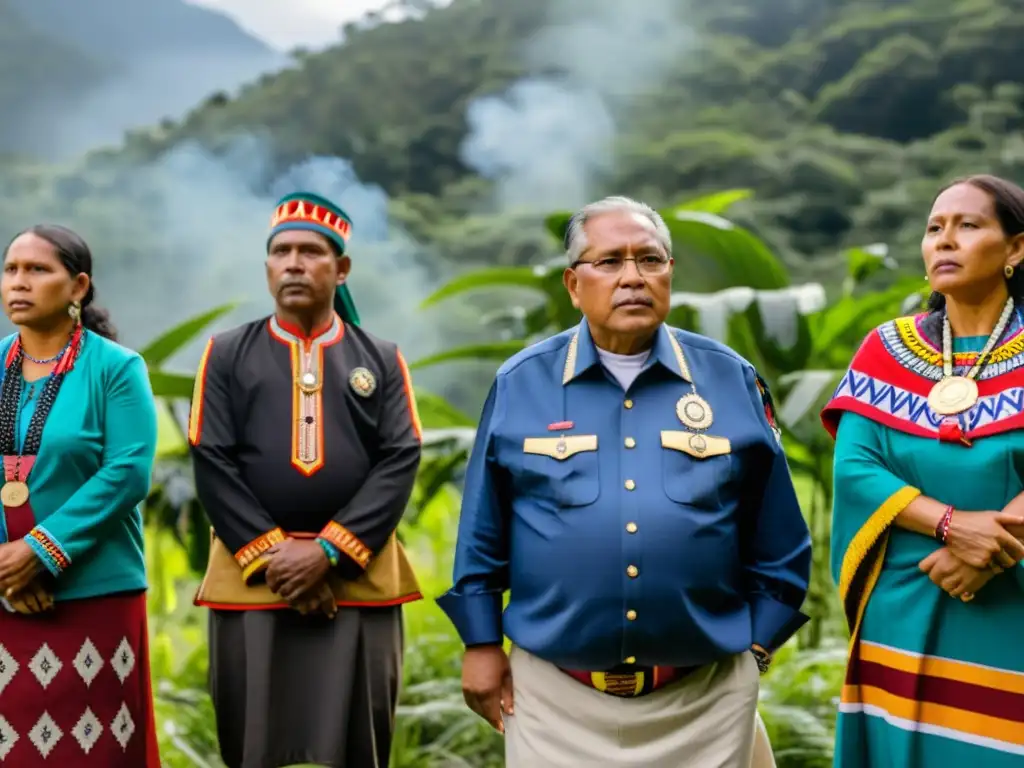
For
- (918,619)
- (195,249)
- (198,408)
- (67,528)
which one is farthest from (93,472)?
(195,249)

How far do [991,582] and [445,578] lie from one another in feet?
10.3

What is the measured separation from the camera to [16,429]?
275 cm

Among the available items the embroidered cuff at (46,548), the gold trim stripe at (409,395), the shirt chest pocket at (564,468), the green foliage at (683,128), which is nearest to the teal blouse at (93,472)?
the embroidered cuff at (46,548)

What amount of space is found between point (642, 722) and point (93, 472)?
4.63ft

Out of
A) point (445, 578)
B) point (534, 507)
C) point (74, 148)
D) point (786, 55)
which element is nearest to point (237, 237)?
point (74, 148)

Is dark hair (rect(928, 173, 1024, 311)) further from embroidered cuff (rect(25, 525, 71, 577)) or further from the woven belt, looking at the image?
embroidered cuff (rect(25, 525, 71, 577))

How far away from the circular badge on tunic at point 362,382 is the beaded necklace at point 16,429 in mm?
649

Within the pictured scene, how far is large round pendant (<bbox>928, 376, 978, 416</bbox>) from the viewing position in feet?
7.60

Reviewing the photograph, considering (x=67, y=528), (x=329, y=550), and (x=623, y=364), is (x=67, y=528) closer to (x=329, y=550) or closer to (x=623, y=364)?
(x=329, y=550)

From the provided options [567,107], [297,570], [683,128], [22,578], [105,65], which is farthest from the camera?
[683,128]

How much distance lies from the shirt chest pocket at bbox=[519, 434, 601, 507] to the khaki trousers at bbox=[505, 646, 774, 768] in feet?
1.02

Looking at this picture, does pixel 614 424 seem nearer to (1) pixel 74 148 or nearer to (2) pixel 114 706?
(2) pixel 114 706

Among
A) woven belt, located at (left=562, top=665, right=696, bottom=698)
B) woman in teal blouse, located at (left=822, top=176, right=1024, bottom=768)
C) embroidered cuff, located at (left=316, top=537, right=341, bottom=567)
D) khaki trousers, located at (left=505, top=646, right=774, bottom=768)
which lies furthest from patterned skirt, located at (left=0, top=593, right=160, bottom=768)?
woman in teal blouse, located at (left=822, top=176, right=1024, bottom=768)

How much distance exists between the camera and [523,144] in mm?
9883
